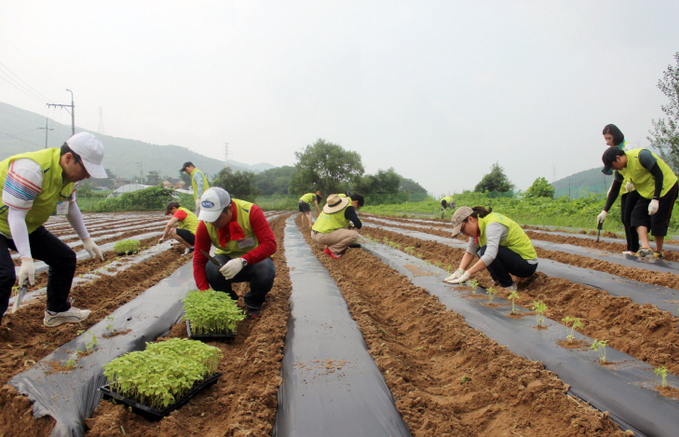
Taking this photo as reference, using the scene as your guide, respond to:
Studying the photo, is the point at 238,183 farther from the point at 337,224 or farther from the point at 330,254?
the point at 337,224

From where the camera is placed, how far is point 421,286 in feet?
14.1

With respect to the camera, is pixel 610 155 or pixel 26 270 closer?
pixel 26 270

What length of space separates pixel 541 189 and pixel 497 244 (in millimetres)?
15811

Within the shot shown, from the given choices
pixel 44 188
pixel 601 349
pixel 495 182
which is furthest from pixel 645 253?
pixel 495 182

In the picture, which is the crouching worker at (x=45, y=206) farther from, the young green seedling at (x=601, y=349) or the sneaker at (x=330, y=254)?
the sneaker at (x=330, y=254)

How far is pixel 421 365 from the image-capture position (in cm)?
272

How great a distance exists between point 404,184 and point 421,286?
9637cm

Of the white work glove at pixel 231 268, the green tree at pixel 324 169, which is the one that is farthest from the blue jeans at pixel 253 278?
the green tree at pixel 324 169

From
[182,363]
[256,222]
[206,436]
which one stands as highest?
[256,222]

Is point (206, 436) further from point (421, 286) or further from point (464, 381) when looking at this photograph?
point (421, 286)

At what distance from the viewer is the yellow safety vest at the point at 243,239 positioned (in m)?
3.40

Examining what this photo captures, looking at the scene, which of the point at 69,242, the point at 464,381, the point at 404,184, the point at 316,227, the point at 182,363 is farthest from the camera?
the point at 404,184

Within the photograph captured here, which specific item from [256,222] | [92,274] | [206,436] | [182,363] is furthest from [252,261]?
[92,274]

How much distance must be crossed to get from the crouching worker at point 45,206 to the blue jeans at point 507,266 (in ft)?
12.0
